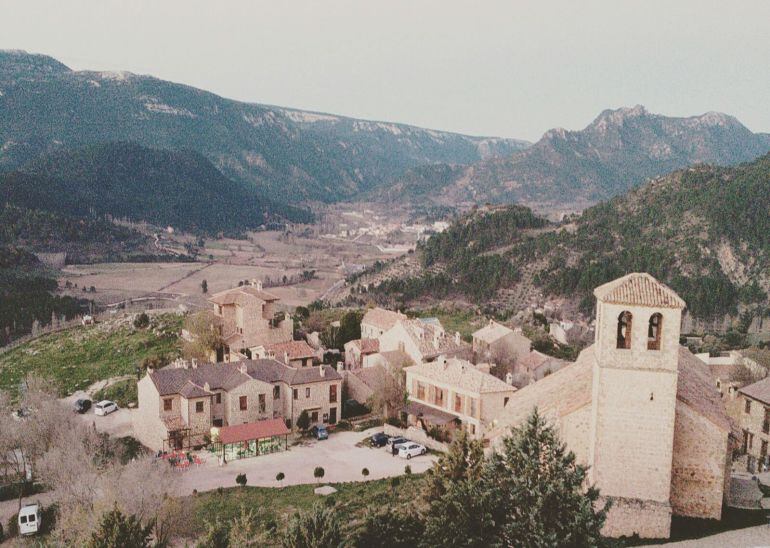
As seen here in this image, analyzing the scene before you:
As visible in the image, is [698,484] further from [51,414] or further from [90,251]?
[90,251]

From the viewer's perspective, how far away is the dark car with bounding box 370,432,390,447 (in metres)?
37.8

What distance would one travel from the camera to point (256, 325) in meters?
51.6

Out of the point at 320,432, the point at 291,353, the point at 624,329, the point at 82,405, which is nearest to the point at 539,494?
the point at 624,329

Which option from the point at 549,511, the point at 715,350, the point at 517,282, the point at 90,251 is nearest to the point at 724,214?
the point at 517,282

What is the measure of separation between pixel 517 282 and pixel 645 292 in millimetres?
86469

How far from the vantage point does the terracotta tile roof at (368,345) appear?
5225cm

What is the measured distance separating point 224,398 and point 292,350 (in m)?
8.57

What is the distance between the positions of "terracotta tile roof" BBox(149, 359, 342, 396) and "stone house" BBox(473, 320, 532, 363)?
13657mm

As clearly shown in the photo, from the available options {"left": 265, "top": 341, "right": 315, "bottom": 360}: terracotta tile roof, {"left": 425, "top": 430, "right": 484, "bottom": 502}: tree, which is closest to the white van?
{"left": 425, "top": 430, "right": 484, "bottom": 502}: tree

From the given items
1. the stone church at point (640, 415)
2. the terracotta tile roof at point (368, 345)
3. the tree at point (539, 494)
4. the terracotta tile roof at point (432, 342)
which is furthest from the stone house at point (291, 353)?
the tree at point (539, 494)

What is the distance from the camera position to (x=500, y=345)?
2069 inches

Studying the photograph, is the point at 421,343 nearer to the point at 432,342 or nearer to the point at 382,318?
the point at 432,342

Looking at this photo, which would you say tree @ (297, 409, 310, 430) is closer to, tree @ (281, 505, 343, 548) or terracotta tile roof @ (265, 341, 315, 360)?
terracotta tile roof @ (265, 341, 315, 360)

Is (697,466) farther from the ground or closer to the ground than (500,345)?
farther from the ground
